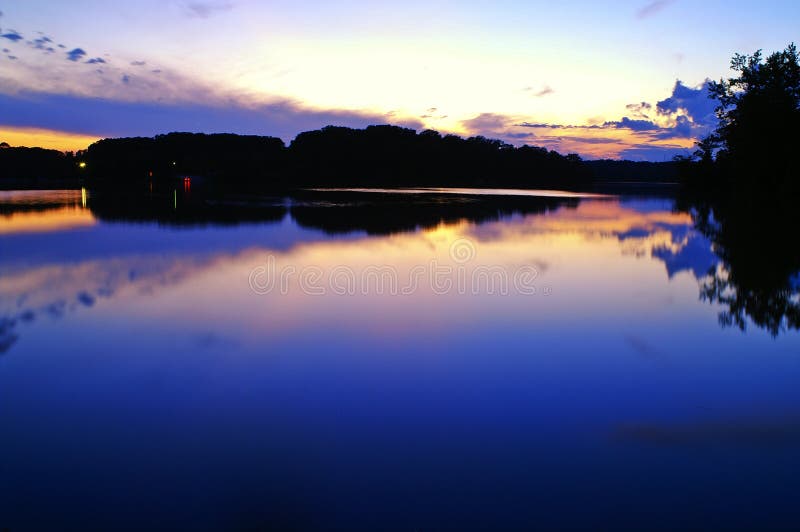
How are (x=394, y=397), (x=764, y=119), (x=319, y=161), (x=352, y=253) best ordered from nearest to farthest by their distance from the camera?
1. (x=394, y=397)
2. (x=352, y=253)
3. (x=764, y=119)
4. (x=319, y=161)

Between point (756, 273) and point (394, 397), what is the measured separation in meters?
10.0

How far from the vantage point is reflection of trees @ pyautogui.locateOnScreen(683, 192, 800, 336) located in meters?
8.46

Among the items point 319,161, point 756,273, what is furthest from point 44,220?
point 319,161

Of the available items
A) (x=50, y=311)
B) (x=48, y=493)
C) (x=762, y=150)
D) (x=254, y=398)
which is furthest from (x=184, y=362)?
(x=762, y=150)

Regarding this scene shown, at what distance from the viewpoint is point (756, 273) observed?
1173cm

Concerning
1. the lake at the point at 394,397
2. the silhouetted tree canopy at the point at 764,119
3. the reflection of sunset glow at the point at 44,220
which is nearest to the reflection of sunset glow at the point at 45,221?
the reflection of sunset glow at the point at 44,220

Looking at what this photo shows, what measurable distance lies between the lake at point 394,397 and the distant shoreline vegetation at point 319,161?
7393 cm

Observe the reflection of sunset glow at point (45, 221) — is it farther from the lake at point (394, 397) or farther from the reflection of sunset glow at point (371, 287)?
the reflection of sunset glow at point (371, 287)

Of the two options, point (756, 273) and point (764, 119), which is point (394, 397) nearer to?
point (756, 273)

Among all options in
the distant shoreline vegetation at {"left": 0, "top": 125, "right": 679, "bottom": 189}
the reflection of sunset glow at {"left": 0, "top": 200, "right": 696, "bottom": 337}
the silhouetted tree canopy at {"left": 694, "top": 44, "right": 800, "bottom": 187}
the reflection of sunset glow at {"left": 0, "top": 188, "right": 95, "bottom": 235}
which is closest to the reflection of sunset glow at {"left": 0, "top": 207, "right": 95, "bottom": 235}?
the reflection of sunset glow at {"left": 0, "top": 188, "right": 95, "bottom": 235}

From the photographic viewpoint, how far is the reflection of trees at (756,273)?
846 centimetres

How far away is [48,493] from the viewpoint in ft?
11.5

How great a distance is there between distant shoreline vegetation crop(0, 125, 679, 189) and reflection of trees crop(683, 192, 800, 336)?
211 feet

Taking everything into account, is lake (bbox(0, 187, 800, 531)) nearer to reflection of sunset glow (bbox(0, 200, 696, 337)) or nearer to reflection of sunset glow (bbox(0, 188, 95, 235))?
reflection of sunset glow (bbox(0, 200, 696, 337))
